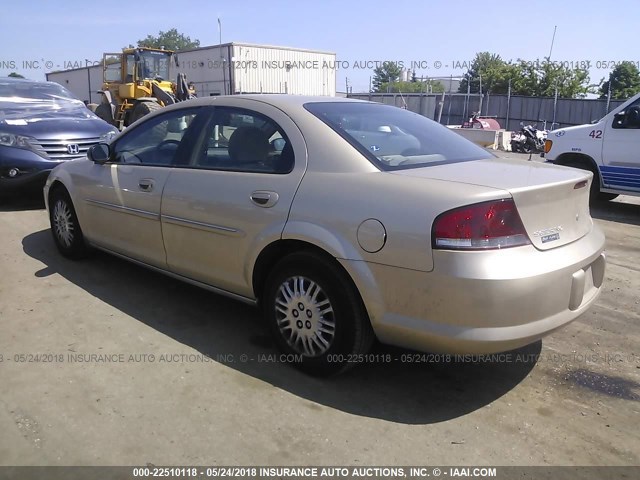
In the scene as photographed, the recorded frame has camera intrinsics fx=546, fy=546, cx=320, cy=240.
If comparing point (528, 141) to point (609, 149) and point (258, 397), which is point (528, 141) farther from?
point (258, 397)

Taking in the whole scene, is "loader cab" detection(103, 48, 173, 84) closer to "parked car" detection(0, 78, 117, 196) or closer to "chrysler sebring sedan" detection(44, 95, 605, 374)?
"parked car" detection(0, 78, 117, 196)

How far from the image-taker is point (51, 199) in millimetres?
5285

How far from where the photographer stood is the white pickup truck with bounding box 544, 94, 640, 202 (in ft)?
24.6

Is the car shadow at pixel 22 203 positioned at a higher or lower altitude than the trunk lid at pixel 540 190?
lower

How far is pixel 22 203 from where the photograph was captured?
25.4 ft

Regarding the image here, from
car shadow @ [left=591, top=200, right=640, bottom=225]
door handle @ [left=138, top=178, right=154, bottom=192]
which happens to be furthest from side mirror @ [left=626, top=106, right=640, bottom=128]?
door handle @ [left=138, top=178, right=154, bottom=192]

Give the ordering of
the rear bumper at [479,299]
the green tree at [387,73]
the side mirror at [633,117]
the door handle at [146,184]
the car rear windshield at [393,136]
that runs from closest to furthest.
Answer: the rear bumper at [479,299] < the car rear windshield at [393,136] < the door handle at [146,184] < the side mirror at [633,117] < the green tree at [387,73]

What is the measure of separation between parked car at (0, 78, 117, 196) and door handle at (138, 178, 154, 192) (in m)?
3.76

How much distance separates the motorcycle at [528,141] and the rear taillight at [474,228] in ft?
52.4

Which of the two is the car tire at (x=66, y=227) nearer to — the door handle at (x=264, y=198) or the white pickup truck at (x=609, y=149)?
the door handle at (x=264, y=198)

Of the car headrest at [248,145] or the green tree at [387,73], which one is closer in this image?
the car headrest at [248,145]

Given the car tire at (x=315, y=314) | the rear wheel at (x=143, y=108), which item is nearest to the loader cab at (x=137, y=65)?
the rear wheel at (x=143, y=108)

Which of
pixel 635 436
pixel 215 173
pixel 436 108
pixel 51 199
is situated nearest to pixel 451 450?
pixel 635 436

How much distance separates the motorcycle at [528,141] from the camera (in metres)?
17.5
